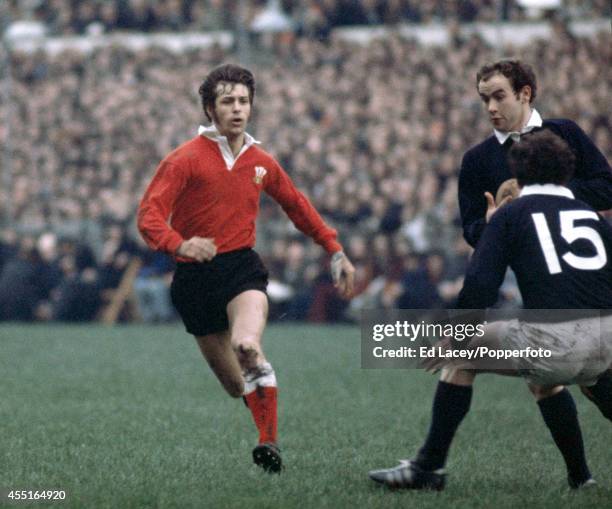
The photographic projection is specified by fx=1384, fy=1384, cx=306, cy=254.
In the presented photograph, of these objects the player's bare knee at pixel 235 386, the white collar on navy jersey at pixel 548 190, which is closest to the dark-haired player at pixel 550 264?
the white collar on navy jersey at pixel 548 190

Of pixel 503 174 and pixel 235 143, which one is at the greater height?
pixel 235 143

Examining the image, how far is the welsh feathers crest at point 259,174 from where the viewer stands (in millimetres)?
7535

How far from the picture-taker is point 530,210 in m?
5.89

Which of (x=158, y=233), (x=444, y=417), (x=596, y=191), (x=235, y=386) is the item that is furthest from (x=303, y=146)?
(x=444, y=417)

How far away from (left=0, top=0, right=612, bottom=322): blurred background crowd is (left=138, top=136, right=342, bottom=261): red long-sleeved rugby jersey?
9.83 m

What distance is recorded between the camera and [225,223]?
7.44 m

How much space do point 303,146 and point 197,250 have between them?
15069 mm

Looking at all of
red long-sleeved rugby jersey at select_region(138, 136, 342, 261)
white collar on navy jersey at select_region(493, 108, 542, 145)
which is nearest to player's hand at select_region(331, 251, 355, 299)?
red long-sleeved rugby jersey at select_region(138, 136, 342, 261)

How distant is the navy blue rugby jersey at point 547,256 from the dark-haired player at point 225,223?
5.48 ft

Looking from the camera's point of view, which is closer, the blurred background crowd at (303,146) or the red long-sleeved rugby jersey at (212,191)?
the red long-sleeved rugby jersey at (212,191)

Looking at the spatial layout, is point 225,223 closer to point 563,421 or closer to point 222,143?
point 222,143

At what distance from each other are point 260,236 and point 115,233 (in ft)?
7.50

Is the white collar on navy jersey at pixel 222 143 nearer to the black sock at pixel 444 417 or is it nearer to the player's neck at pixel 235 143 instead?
the player's neck at pixel 235 143

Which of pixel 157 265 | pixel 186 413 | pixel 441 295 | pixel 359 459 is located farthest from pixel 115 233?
pixel 359 459
